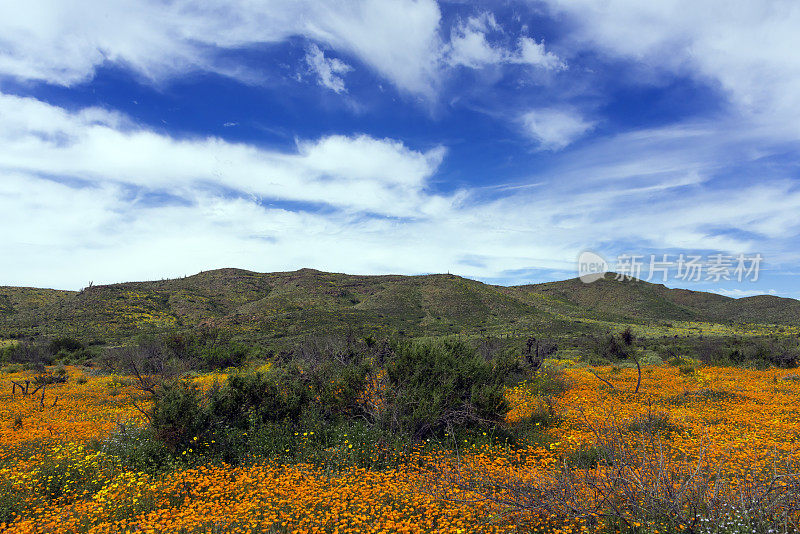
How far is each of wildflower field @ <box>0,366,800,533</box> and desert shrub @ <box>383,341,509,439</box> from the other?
1.97ft

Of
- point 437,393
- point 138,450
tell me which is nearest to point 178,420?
point 138,450

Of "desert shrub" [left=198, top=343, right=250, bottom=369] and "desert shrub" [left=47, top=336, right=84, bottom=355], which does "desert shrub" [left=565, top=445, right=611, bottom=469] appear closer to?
"desert shrub" [left=198, top=343, right=250, bottom=369]

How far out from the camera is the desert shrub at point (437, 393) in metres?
9.02

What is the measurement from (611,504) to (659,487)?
0.60 metres

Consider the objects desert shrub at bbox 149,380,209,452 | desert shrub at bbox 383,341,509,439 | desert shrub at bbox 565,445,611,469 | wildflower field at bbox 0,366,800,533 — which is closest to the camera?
wildflower field at bbox 0,366,800,533

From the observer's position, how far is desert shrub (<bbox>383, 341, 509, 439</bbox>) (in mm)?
9016

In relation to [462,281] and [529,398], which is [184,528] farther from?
[462,281]

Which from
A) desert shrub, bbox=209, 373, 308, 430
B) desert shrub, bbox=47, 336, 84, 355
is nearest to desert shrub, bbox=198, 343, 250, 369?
desert shrub, bbox=47, 336, 84, 355

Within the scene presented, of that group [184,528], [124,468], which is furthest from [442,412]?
[124,468]

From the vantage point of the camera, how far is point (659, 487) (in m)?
4.59

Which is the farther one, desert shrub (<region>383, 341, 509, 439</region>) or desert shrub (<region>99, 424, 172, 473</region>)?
desert shrub (<region>383, 341, 509, 439</region>)

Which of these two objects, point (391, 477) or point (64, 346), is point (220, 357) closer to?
point (64, 346)

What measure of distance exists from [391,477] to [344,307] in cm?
5949

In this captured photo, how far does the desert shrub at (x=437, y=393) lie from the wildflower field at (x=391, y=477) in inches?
23.6
